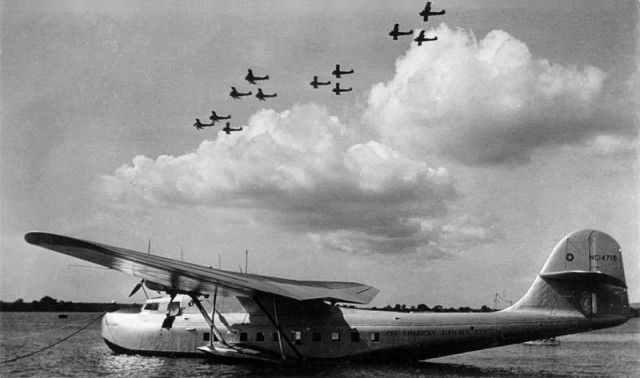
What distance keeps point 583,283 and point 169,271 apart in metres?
10.4

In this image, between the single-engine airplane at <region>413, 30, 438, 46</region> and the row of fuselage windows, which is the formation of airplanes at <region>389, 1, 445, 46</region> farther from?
the row of fuselage windows

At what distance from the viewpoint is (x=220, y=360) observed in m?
17.3

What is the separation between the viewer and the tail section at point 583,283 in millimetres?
14133

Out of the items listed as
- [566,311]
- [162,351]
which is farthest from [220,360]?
[566,311]

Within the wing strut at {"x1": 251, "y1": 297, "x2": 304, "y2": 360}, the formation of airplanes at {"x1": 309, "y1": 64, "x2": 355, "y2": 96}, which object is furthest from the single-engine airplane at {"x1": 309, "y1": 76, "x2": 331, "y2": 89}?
the wing strut at {"x1": 251, "y1": 297, "x2": 304, "y2": 360}

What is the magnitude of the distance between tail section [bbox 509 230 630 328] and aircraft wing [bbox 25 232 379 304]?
4.92 meters

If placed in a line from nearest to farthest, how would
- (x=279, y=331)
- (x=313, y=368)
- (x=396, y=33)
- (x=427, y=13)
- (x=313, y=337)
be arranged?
(x=279, y=331), (x=313, y=368), (x=313, y=337), (x=427, y=13), (x=396, y=33)

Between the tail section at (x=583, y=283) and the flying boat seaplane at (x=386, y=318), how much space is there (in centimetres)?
2

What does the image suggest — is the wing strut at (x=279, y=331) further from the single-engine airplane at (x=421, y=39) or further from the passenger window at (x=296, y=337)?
the single-engine airplane at (x=421, y=39)

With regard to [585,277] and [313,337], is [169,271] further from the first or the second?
[585,277]

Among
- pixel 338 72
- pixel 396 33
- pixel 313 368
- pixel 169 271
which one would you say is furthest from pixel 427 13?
pixel 313 368

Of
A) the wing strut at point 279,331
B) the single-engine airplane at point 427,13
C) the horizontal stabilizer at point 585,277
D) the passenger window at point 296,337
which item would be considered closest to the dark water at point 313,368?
the wing strut at point 279,331

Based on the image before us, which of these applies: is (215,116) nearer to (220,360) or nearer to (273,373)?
(220,360)

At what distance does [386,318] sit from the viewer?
15094 mm
